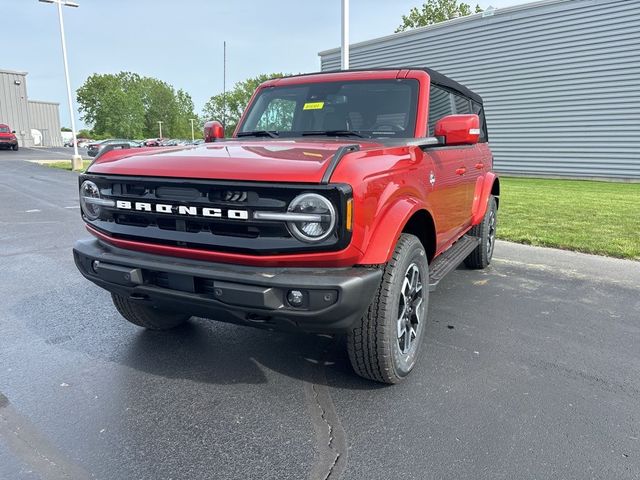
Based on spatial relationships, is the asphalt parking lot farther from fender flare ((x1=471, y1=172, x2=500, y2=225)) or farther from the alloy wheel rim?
fender flare ((x1=471, y1=172, x2=500, y2=225))

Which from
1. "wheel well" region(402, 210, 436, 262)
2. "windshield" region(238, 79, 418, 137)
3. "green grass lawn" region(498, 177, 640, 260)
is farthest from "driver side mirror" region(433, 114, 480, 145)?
"green grass lawn" region(498, 177, 640, 260)

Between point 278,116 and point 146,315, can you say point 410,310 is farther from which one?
point 278,116

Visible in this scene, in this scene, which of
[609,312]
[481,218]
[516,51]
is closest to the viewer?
[609,312]

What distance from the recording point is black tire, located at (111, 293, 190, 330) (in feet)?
10.8

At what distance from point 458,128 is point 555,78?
601 inches

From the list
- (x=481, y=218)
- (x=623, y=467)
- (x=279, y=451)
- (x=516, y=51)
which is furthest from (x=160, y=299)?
(x=516, y=51)

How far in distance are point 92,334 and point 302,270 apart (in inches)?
83.0

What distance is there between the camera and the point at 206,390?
2756 mm

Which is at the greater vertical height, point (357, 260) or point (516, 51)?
point (516, 51)

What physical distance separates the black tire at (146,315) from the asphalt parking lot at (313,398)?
11 cm

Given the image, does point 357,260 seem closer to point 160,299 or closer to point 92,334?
point 160,299

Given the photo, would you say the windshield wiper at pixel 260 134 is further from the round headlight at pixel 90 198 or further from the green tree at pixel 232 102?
the green tree at pixel 232 102

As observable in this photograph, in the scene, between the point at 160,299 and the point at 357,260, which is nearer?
the point at 357,260

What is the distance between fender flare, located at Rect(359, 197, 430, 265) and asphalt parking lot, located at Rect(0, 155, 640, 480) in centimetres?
86
